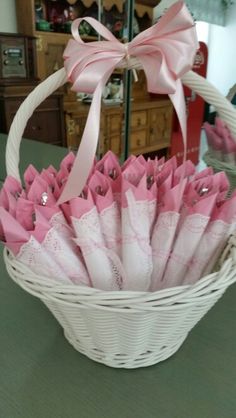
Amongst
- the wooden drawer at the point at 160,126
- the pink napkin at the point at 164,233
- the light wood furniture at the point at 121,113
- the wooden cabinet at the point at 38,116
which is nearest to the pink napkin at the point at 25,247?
the pink napkin at the point at 164,233

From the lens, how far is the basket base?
375 mm

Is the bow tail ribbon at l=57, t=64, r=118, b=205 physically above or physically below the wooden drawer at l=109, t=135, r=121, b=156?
above

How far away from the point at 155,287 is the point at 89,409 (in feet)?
0.44

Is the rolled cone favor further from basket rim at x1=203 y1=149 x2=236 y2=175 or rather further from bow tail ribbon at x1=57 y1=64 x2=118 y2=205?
basket rim at x1=203 y1=149 x2=236 y2=175

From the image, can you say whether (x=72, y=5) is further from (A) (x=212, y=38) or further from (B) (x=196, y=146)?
(B) (x=196, y=146)

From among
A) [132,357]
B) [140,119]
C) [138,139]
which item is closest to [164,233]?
[132,357]

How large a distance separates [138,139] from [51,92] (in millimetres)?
673

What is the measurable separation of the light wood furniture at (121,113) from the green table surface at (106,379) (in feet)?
1.95

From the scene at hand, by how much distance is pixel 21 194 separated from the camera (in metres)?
0.40

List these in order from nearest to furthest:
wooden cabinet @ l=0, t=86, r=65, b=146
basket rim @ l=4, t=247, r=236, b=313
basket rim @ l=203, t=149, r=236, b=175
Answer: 1. basket rim @ l=4, t=247, r=236, b=313
2. basket rim @ l=203, t=149, r=236, b=175
3. wooden cabinet @ l=0, t=86, r=65, b=146

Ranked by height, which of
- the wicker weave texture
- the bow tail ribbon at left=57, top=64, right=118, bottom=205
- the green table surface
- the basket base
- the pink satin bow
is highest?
the pink satin bow

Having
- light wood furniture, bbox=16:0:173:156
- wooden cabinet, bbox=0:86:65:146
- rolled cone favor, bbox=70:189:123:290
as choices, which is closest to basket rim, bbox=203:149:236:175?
light wood furniture, bbox=16:0:173:156

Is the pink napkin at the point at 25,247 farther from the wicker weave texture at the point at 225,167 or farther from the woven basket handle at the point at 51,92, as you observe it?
the wicker weave texture at the point at 225,167

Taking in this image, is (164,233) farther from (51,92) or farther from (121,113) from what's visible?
(121,113)
